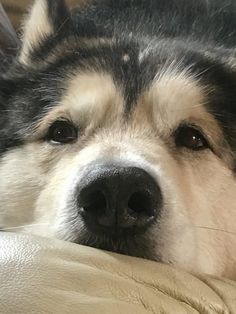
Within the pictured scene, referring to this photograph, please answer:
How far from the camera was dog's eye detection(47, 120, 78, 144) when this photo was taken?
153cm

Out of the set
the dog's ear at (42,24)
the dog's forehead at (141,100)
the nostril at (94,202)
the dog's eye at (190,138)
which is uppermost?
the dog's ear at (42,24)

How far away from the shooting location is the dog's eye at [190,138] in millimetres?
1469

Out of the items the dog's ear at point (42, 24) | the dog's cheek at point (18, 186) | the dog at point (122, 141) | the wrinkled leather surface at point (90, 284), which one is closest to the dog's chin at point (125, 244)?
the dog at point (122, 141)

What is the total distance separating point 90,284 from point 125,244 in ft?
0.92

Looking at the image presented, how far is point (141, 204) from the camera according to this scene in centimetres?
115

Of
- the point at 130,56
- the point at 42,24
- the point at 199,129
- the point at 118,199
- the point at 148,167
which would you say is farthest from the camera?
the point at 42,24

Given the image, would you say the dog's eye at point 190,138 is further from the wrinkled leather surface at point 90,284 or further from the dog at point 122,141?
the wrinkled leather surface at point 90,284

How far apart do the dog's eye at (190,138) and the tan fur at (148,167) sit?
17 millimetres

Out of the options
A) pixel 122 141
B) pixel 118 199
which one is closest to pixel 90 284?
pixel 118 199

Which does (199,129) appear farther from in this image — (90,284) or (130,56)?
(90,284)

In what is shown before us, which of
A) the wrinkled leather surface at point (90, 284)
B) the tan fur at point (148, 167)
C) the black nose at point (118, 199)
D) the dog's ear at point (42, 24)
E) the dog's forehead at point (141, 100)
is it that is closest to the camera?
the wrinkled leather surface at point (90, 284)

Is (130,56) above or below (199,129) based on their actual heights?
above

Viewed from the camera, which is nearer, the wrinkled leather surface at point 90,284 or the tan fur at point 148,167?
the wrinkled leather surface at point 90,284

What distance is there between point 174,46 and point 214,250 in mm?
616
